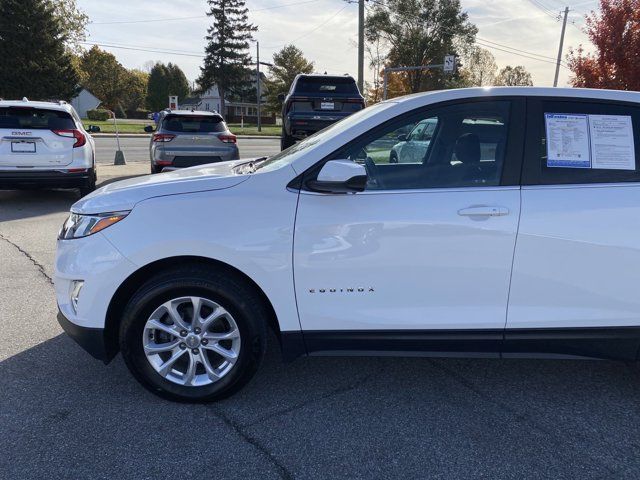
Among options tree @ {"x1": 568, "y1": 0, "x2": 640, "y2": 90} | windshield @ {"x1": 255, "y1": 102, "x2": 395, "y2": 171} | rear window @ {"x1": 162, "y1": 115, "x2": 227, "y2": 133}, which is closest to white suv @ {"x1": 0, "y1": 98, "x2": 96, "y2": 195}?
rear window @ {"x1": 162, "y1": 115, "x2": 227, "y2": 133}

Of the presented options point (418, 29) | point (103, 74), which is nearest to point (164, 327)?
point (418, 29)

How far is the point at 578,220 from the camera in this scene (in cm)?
274

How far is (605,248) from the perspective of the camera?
2742 mm

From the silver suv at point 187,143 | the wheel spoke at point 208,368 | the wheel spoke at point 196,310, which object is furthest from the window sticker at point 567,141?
the silver suv at point 187,143

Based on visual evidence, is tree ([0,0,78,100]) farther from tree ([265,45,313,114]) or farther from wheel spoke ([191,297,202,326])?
wheel spoke ([191,297,202,326])

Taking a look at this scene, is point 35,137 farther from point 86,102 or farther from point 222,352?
point 86,102

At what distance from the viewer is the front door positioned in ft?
8.94

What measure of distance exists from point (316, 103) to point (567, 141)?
932cm

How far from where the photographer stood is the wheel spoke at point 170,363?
9.65ft

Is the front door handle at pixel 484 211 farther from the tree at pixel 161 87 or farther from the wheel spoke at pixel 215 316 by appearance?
the tree at pixel 161 87

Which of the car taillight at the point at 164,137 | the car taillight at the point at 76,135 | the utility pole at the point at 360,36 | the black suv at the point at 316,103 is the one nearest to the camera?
the car taillight at the point at 76,135

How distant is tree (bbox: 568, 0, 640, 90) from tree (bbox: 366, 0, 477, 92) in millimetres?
39965

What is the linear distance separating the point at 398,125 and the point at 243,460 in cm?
194

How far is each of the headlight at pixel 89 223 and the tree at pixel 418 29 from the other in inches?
2087
